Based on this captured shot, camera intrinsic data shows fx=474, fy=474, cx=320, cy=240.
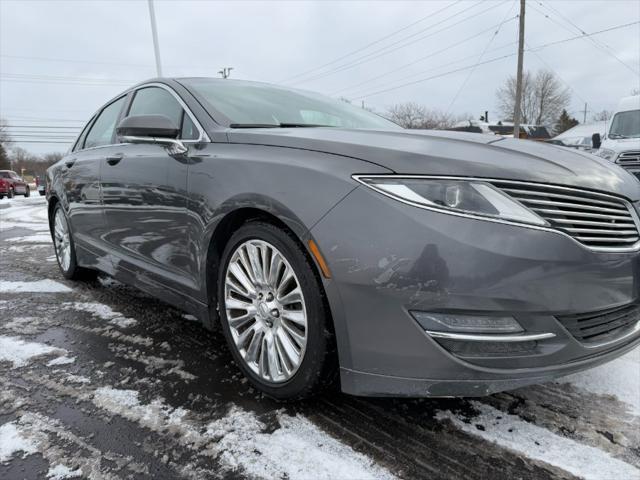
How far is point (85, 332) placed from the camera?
304cm

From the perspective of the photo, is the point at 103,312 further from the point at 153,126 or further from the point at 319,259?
the point at 319,259

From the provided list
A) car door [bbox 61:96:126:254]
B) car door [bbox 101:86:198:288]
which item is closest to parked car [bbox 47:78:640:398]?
car door [bbox 101:86:198:288]

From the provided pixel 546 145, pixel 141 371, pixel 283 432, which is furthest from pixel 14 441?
Answer: pixel 546 145

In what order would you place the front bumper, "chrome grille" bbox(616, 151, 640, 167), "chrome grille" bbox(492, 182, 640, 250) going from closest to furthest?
the front bumper
"chrome grille" bbox(492, 182, 640, 250)
"chrome grille" bbox(616, 151, 640, 167)

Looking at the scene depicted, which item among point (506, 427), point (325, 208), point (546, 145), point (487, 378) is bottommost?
point (506, 427)

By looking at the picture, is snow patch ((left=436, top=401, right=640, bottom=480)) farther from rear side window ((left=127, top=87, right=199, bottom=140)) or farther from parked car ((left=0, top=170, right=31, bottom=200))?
parked car ((left=0, top=170, right=31, bottom=200))

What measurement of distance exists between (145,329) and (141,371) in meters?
0.66

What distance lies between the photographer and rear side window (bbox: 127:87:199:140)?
2642 mm

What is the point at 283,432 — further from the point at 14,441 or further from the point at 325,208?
the point at 14,441

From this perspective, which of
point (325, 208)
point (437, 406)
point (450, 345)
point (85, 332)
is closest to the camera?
point (450, 345)

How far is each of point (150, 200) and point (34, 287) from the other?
225 cm

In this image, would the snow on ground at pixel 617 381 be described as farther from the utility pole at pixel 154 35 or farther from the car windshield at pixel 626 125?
the utility pole at pixel 154 35

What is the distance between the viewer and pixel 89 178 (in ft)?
11.7

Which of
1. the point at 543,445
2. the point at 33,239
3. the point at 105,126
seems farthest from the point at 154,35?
the point at 543,445
